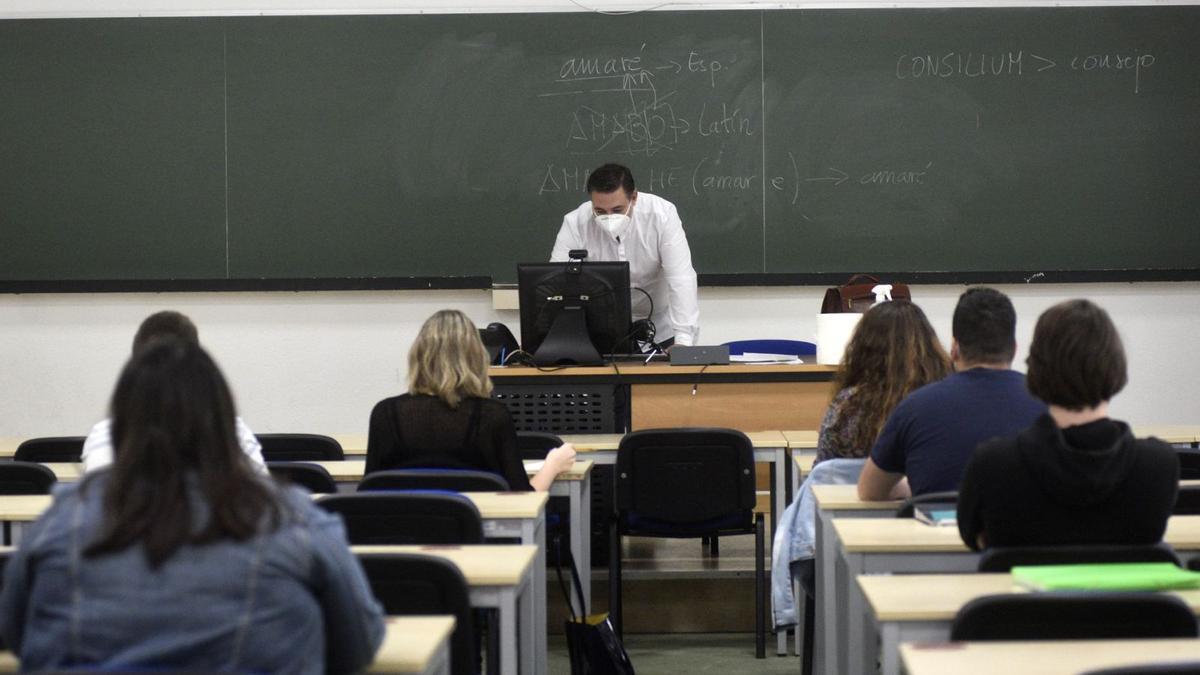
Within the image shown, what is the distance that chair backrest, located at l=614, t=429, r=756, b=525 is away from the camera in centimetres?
455

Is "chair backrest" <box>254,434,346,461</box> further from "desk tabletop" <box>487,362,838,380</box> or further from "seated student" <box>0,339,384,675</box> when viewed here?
"seated student" <box>0,339,384,675</box>

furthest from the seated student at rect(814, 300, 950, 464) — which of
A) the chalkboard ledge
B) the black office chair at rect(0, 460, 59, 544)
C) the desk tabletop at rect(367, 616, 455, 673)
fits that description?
the chalkboard ledge

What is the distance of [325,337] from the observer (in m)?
7.14

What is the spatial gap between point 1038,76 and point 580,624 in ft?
14.7

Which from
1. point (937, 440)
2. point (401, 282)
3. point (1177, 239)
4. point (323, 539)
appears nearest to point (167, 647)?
Answer: point (323, 539)

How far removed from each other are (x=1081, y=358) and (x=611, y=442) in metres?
2.48

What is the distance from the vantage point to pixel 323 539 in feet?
5.76

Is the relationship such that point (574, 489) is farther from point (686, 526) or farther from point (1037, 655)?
point (1037, 655)

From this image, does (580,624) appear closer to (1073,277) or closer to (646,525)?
(646,525)

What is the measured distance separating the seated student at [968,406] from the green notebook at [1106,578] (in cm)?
88

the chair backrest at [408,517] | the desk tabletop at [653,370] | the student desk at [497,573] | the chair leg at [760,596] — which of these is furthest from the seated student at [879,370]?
the desk tabletop at [653,370]

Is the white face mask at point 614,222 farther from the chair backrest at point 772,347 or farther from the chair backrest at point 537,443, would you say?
the chair backrest at point 537,443

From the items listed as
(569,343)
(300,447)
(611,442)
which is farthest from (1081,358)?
(569,343)

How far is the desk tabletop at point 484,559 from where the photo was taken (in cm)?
247
